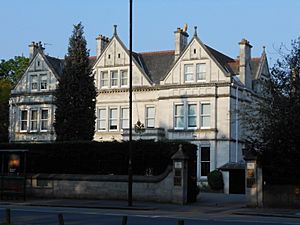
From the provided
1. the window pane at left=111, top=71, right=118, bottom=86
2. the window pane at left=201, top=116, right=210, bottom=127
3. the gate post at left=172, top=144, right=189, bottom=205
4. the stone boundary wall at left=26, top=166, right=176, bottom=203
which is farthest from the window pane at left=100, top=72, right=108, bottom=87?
the gate post at left=172, top=144, right=189, bottom=205

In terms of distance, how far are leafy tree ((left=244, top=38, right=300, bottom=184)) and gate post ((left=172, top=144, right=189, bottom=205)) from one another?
3.45 metres

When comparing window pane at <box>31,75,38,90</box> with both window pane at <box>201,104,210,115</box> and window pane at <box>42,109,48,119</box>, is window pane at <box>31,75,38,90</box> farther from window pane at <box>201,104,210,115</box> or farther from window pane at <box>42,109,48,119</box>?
window pane at <box>201,104,210,115</box>

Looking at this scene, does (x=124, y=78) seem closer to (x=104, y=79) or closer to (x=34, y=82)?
(x=104, y=79)

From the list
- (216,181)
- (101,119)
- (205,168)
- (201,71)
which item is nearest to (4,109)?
(101,119)

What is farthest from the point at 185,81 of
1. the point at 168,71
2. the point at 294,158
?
the point at 294,158

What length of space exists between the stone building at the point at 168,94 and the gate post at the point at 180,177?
59.1ft

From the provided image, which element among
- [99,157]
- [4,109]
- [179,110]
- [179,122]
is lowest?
[99,157]

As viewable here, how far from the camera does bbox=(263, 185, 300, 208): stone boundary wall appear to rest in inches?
1105

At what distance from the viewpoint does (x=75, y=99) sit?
42906 millimetres

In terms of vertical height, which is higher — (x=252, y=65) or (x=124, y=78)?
(x=252, y=65)

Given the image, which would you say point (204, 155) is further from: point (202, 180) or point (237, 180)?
point (237, 180)

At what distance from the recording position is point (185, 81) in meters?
53.3

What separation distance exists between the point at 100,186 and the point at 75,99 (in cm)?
1191

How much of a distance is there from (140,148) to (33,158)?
7.06 metres
